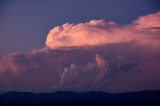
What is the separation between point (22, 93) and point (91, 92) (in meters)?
25.1

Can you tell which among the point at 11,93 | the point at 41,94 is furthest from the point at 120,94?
the point at 11,93

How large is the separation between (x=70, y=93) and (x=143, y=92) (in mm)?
27095

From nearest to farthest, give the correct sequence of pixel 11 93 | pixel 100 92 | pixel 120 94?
1. pixel 120 94
2. pixel 100 92
3. pixel 11 93

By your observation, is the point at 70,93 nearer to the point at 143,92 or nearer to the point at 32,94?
the point at 32,94

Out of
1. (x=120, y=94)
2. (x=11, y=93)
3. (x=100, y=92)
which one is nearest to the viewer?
(x=120, y=94)

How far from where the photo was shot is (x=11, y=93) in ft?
459

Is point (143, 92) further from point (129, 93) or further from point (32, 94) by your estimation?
point (32, 94)

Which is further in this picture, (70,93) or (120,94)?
(70,93)

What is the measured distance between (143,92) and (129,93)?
4938 mm

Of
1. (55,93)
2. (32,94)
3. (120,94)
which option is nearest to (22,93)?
(32,94)

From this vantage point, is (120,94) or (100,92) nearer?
(120,94)

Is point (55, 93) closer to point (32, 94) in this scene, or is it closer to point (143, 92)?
point (32, 94)

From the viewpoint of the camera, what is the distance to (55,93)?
14025cm

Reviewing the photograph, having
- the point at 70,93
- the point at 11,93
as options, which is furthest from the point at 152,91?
the point at 11,93
